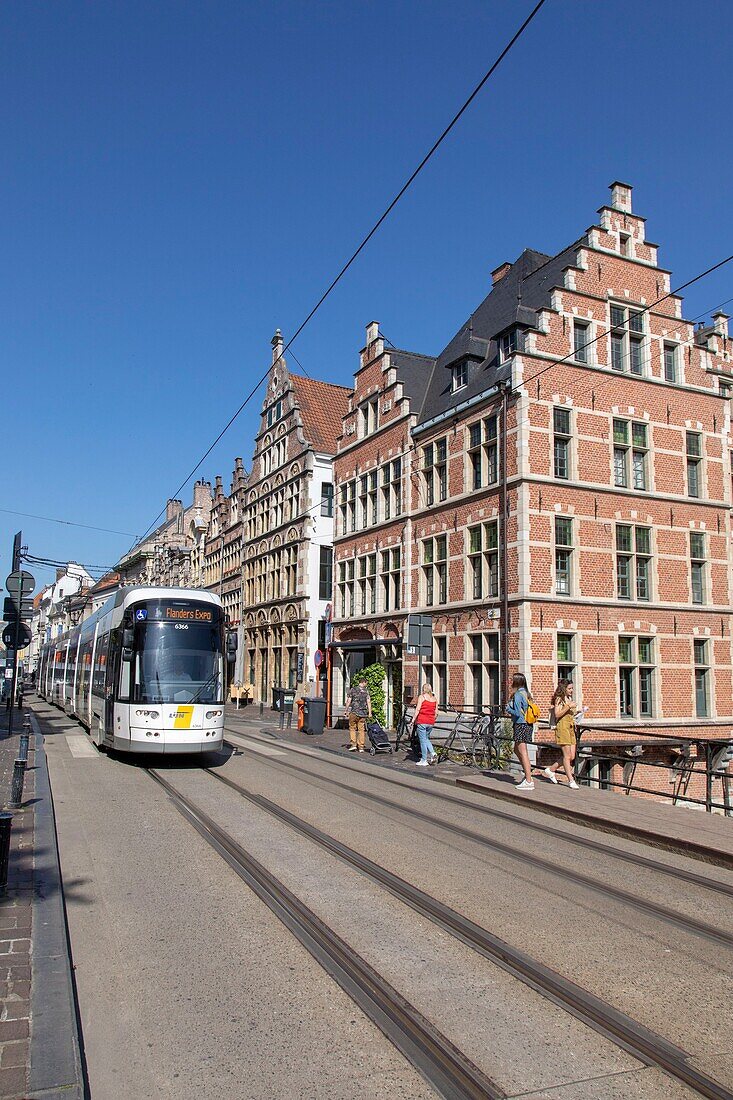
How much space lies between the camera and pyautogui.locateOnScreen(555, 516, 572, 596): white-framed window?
22.6 meters

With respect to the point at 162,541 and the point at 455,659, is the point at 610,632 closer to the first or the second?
the point at 455,659

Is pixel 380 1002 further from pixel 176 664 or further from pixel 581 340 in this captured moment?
pixel 581 340

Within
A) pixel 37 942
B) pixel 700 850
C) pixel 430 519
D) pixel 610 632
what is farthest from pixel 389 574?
pixel 37 942

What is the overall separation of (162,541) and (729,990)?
72.4 meters

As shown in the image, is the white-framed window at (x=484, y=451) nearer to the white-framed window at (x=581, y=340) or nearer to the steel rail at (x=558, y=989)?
the white-framed window at (x=581, y=340)

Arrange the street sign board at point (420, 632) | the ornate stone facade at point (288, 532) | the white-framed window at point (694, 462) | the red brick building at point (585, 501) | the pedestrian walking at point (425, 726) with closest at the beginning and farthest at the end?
1. the pedestrian walking at point (425, 726)
2. the street sign board at point (420, 632)
3. the red brick building at point (585, 501)
4. the white-framed window at point (694, 462)
5. the ornate stone facade at point (288, 532)

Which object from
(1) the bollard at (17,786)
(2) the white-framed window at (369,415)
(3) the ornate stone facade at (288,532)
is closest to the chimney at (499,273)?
(2) the white-framed window at (369,415)

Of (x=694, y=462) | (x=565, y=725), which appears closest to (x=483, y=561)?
(x=694, y=462)

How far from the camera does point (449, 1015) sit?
4.66 meters

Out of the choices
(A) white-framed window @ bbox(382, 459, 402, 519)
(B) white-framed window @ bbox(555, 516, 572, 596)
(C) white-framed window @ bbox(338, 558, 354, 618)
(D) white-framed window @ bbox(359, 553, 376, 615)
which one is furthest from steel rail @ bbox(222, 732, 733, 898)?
(C) white-framed window @ bbox(338, 558, 354, 618)

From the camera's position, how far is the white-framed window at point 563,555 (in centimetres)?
2256

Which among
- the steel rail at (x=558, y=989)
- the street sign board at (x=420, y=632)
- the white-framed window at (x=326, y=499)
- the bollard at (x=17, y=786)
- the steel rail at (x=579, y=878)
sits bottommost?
the steel rail at (x=579, y=878)

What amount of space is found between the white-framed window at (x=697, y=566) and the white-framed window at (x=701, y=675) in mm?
1288

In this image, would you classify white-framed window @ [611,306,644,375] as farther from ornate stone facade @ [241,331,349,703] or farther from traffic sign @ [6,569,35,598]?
ornate stone facade @ [241,331,349,703]
